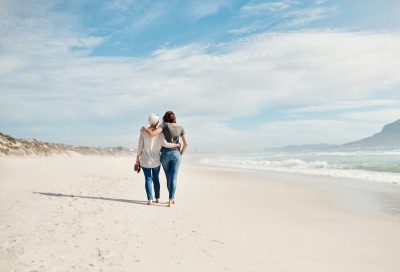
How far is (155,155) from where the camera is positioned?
789 cm

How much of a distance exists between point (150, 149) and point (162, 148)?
0.96 feet

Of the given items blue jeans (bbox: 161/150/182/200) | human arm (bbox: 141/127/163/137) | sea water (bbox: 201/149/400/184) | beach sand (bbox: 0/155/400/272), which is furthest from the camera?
sea water (bbox: 201/149/400/184)

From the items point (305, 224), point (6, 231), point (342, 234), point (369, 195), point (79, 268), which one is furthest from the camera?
point (369, 195)

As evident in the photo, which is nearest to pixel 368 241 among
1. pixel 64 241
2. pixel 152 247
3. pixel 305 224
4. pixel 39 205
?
pixel 305 224

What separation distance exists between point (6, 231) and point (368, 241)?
5.79m

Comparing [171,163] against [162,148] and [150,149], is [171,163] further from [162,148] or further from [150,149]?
[150,149]

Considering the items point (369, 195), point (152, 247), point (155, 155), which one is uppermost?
point (155, 155)

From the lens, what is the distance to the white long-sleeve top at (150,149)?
7.82 meters

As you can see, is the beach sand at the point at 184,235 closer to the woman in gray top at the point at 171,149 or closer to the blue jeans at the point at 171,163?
the blue jeans at the point at 171,163

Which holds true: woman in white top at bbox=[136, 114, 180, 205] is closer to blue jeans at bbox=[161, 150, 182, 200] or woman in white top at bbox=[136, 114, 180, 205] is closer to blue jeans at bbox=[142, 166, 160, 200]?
blue jeans at bbox=[142, 166, 160, 200]

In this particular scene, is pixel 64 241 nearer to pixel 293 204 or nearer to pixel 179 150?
pixel 179 150

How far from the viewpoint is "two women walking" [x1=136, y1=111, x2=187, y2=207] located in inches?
302

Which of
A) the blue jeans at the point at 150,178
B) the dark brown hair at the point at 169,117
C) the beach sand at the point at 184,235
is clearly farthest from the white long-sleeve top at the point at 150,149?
the beach sand at the point at 184,235

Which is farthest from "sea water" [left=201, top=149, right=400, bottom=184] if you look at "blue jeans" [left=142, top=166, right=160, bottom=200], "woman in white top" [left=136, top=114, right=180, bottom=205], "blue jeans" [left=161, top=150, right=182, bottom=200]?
"woman in white top" [left=136, top=114, right=180, bottom=205]
